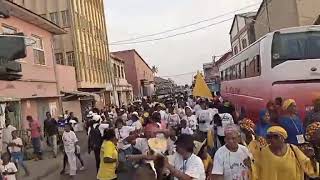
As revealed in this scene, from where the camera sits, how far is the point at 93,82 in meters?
43.2

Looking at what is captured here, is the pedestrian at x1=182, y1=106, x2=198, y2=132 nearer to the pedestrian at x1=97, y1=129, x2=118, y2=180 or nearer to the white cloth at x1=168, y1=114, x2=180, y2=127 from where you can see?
the white cloth at x1=168, y1=114, x2=180, y2=127

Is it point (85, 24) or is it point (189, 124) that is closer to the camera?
point (189, 124)

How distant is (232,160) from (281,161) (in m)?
0.60

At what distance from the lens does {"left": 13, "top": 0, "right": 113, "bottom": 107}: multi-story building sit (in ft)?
127

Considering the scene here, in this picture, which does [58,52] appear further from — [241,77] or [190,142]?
[190,142]

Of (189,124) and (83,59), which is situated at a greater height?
(83,59)

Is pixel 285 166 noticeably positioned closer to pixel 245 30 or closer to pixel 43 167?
pixel 43 167

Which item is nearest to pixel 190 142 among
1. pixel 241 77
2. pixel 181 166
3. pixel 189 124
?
pixel 181 166

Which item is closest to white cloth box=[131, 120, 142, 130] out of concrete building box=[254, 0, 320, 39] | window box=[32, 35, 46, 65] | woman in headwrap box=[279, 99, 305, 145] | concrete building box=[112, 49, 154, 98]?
woman in headwrap box=[279, 99, 305, 145]

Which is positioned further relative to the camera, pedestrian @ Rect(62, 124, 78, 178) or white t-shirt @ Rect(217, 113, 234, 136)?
pedestrian @ Rect(62, 124, 78, 178)

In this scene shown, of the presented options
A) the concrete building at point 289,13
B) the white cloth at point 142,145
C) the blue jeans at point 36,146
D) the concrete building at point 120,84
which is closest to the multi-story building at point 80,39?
the concrete building at point 120,84

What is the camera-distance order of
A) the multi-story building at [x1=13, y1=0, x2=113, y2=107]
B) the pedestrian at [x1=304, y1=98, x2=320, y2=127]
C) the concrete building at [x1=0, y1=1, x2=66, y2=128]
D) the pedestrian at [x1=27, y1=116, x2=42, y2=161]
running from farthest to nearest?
1. the multi-story building at [x1=13, y1=0, x2=113, y2=107]
2. the concrete building at [x1=0, y1=1, x2=66, y2=128]
3. the pedestrian at [x1=27, y1=116, x2=42, y2=161]
4. the pedestrian at [x1=304, y1=98, x2=320, y2=127]

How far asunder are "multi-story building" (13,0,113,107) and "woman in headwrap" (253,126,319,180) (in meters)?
30.7

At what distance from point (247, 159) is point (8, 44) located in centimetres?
296
